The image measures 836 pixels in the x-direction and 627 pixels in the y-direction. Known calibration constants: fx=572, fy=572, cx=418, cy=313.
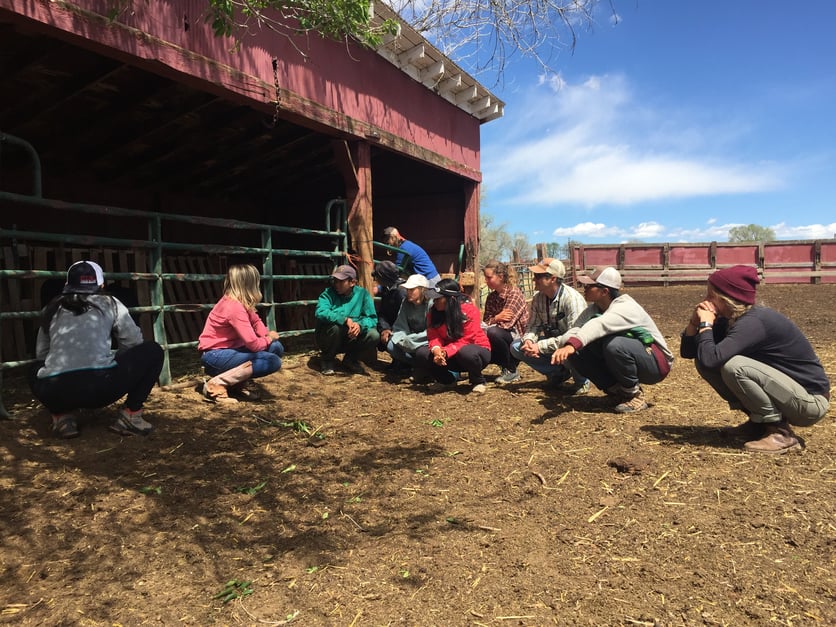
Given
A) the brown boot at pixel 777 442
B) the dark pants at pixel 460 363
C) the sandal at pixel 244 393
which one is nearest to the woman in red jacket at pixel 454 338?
the dark pants at pixel 460 363

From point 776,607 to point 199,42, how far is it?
539 cm

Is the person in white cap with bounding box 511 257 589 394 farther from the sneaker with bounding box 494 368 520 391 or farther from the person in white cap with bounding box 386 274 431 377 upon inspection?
the person in white cap with bounding box 386 274 431 377

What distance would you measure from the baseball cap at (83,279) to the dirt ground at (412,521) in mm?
954

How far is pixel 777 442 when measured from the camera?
365cm

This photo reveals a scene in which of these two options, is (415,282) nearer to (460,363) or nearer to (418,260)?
(460,363)

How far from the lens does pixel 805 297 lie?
52.2ft

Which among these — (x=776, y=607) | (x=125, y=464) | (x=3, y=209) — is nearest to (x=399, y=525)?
(x=776, y=607)

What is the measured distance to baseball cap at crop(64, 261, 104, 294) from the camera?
3.71 metres

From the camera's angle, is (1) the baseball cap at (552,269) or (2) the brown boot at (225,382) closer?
(2) the brown boot at (225,382)

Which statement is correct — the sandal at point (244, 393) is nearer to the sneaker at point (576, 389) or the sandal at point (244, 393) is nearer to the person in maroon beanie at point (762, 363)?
the sneaker at point (576, 389)

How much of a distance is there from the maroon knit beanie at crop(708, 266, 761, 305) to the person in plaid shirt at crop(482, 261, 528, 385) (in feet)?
7.98

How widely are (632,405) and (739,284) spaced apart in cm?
156

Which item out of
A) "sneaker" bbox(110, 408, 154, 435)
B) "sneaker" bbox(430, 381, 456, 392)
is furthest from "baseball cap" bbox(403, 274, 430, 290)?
"sneaker" bbox(110, 408, 154, 435)

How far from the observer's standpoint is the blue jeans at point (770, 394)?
11.5 ft
